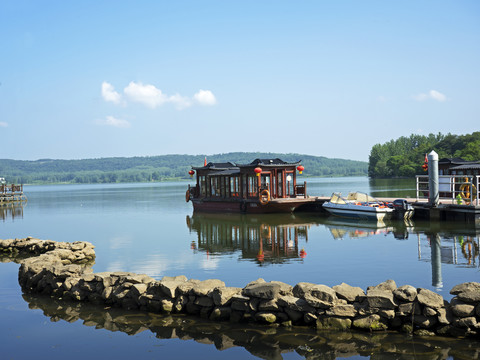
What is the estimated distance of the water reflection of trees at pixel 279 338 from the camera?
A: 283 inches

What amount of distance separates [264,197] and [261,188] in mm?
715

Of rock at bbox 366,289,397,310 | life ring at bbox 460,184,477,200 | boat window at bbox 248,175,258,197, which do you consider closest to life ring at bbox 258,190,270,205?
boat window at bbox 248,175,258,197

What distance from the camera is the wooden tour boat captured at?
99.5ft

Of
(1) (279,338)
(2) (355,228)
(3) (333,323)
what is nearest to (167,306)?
(1) (279,338)

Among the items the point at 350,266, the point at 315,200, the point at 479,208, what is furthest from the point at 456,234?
the point at 315,200

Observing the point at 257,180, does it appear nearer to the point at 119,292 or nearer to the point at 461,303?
the point at 119,292

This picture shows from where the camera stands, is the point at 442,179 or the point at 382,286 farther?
the point at 442,179

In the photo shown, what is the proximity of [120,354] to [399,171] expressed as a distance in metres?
113

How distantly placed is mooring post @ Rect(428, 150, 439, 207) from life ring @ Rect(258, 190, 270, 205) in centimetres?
952

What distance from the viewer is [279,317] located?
843 centimetres

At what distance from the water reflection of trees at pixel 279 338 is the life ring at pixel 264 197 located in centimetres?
2066

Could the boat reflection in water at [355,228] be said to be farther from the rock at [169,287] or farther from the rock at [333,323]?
the rock at [333,323]

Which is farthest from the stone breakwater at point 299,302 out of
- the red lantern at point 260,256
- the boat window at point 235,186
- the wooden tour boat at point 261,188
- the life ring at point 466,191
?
the boat window at point 235,186

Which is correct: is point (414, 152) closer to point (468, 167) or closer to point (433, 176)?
point (468, 167)
